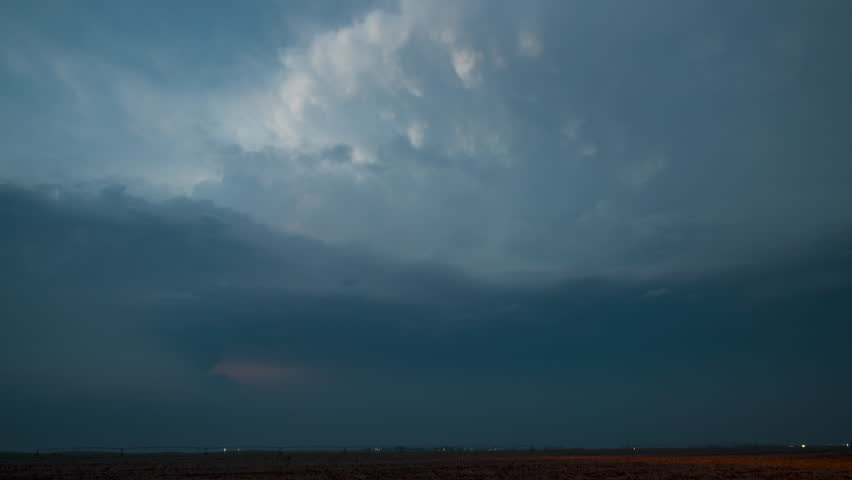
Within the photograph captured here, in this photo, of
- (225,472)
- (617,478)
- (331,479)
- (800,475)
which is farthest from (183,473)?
(800,475)

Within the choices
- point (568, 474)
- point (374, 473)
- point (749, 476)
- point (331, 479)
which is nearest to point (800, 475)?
point (749, 476)

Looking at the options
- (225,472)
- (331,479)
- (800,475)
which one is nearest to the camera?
(331,479)

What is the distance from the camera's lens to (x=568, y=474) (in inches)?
2345

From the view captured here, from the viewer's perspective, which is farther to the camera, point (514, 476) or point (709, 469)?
point (709, 469)

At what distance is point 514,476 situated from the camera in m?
56.8

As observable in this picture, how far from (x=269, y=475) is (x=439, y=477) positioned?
59.2ft

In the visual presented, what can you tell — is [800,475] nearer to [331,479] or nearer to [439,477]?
[439,477]

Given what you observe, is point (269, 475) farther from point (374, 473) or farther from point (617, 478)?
point (617, 478)

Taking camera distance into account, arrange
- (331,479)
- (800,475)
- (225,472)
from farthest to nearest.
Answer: (225,472), (800,475), (331,479)

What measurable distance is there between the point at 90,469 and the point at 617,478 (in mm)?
58190

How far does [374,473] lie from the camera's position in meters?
60.5

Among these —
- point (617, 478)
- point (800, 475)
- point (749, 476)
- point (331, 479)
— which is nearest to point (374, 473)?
point (331, 479)

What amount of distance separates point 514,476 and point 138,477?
121 ft

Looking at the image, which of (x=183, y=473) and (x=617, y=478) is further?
(x=183, y=473)
